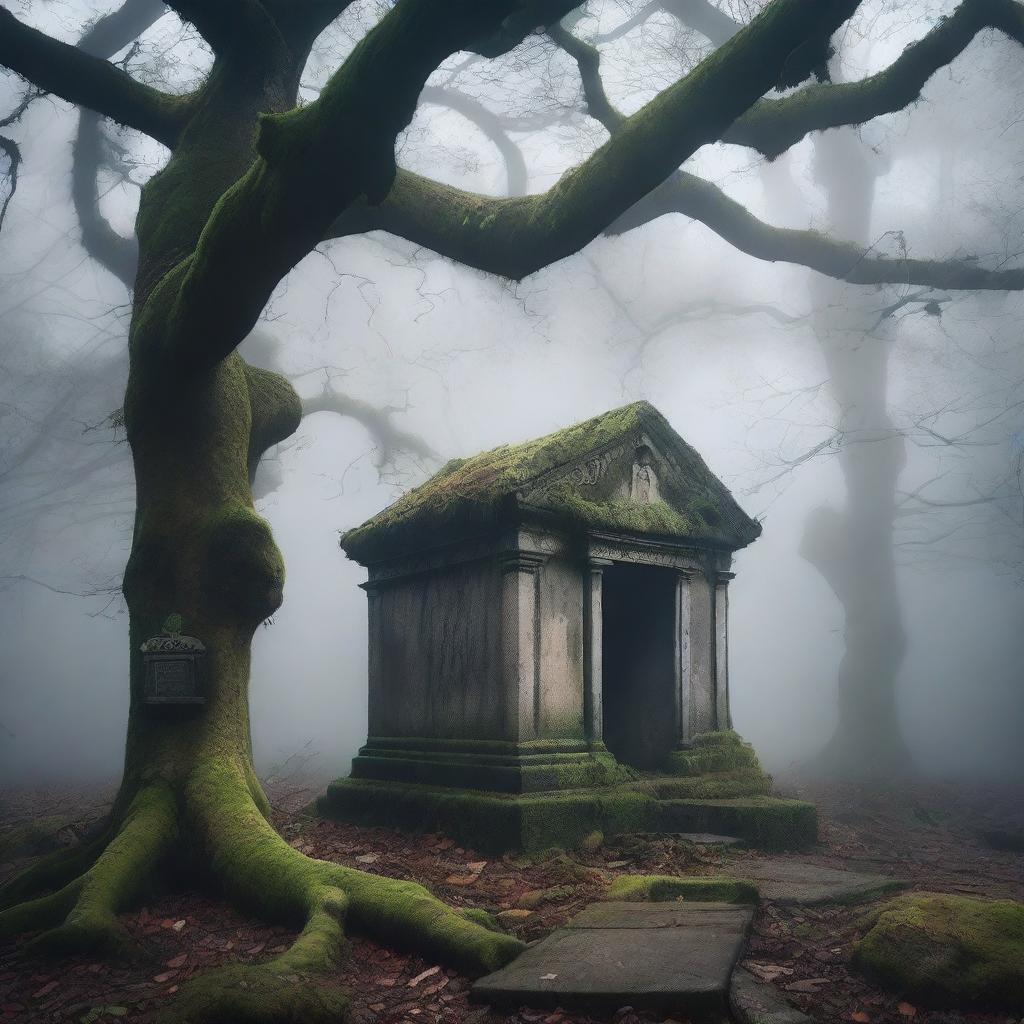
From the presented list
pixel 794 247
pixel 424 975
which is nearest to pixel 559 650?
pixel 424 975

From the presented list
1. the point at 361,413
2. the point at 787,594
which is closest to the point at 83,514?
the point at 361,413

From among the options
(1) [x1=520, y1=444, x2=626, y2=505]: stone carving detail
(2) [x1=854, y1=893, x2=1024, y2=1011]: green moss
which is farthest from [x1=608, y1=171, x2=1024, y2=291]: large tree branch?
(2) [x1=854, y1=893, x2=1024, y2=1011]: green moss

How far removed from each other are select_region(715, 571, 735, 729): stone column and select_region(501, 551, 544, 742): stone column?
8.34ft

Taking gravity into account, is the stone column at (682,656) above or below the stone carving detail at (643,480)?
below

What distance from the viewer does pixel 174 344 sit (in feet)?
19.3

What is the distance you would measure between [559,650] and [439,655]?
1.31 meters

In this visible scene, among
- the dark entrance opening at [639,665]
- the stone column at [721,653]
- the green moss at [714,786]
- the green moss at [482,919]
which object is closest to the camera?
the green moss at [482,919]

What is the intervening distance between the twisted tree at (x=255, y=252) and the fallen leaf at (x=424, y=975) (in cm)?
8

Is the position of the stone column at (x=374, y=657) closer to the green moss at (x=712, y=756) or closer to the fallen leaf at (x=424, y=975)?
the green moss at (x=712, y=756)

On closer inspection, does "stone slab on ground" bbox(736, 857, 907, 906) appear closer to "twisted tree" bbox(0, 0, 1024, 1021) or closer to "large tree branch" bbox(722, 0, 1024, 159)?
"twisted tree" bbox(0, 0, 1024, 1021)

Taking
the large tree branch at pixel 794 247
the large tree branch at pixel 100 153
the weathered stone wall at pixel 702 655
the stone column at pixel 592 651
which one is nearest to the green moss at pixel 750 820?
the stone column at pixel 592 651

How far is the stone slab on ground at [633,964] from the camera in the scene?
343cm

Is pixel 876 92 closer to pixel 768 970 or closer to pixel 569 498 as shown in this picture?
pixel 569 498

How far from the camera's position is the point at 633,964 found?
3805 mm
